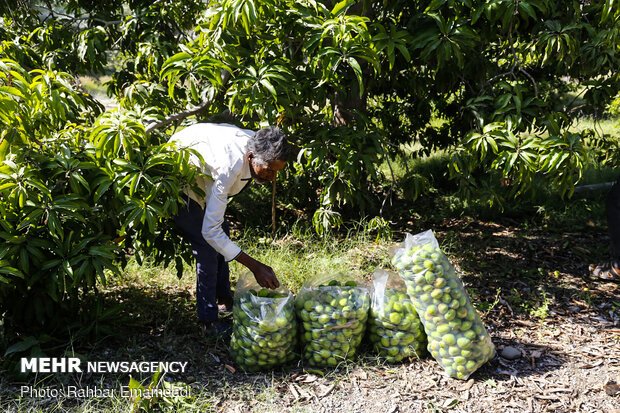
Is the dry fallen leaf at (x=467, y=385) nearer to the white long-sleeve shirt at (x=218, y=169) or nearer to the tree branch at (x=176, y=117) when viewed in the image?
the white long-sleeve shirt at (x=218, y=169)

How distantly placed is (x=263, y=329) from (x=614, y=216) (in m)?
2.71

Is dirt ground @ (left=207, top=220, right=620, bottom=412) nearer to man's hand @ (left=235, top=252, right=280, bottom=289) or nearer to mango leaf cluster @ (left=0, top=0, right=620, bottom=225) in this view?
man's hand @ (left=235, top=252, right=280, bottom=289)

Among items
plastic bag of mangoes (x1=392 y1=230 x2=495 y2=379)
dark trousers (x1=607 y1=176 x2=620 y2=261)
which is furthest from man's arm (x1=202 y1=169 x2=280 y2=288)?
dark trousers (x1=607 y1=176 x2=620 y2=261)

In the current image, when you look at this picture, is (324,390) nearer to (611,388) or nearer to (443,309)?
(443,309)

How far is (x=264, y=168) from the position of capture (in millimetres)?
2643

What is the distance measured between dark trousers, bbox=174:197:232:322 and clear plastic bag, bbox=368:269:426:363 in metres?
0.94

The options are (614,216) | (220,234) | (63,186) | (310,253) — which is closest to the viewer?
(63,186)

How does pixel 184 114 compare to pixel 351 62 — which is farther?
pixel 184 114

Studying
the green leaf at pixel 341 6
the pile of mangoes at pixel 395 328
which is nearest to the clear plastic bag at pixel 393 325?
the pile of mangoes at pixel 395 328

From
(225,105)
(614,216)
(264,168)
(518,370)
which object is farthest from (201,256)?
(614,216)

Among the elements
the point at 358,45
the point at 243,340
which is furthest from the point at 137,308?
the point at 358,45

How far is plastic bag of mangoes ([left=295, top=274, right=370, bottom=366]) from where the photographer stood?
2719 millimetres

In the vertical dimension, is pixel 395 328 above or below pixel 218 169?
below

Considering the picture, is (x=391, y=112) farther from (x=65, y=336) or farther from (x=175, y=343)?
(x=65, y=336)
